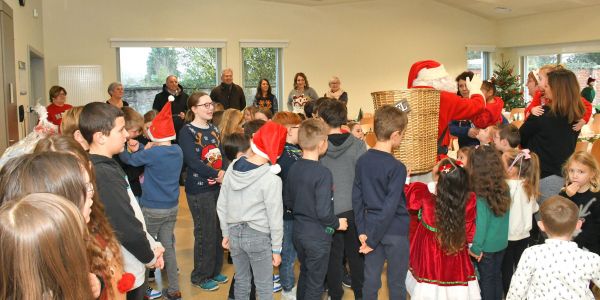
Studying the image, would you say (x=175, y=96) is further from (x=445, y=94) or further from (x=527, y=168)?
(x=527, y=168)

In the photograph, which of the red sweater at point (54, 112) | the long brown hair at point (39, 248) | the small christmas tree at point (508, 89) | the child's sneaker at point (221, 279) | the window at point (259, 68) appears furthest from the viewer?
the small christmas tree at point (508, 89)

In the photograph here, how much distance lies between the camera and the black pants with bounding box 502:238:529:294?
11.7 feet

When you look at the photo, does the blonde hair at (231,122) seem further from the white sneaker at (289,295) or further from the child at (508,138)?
the child at (508,138)

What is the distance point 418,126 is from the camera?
3.18m

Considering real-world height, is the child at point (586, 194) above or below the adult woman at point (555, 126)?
below

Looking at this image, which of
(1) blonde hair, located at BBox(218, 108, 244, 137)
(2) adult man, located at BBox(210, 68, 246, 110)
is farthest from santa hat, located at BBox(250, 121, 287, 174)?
(2) adult man, located at BBox(210, 68, 246, 110)

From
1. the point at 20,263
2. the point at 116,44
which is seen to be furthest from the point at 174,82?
the point at 20,263

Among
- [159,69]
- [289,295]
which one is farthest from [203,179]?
[159,69]

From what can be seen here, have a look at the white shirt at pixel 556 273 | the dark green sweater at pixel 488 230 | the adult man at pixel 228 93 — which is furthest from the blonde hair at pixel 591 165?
the adult man at pixel 228 93

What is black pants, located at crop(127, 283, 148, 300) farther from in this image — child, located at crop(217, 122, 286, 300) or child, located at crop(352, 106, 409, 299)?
child, located at crop(352, 106, 409, 299)

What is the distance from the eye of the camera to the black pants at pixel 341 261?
3.64 m

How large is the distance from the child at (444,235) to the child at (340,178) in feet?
1.31

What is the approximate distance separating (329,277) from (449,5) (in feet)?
36.4

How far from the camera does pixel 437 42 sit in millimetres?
13203
